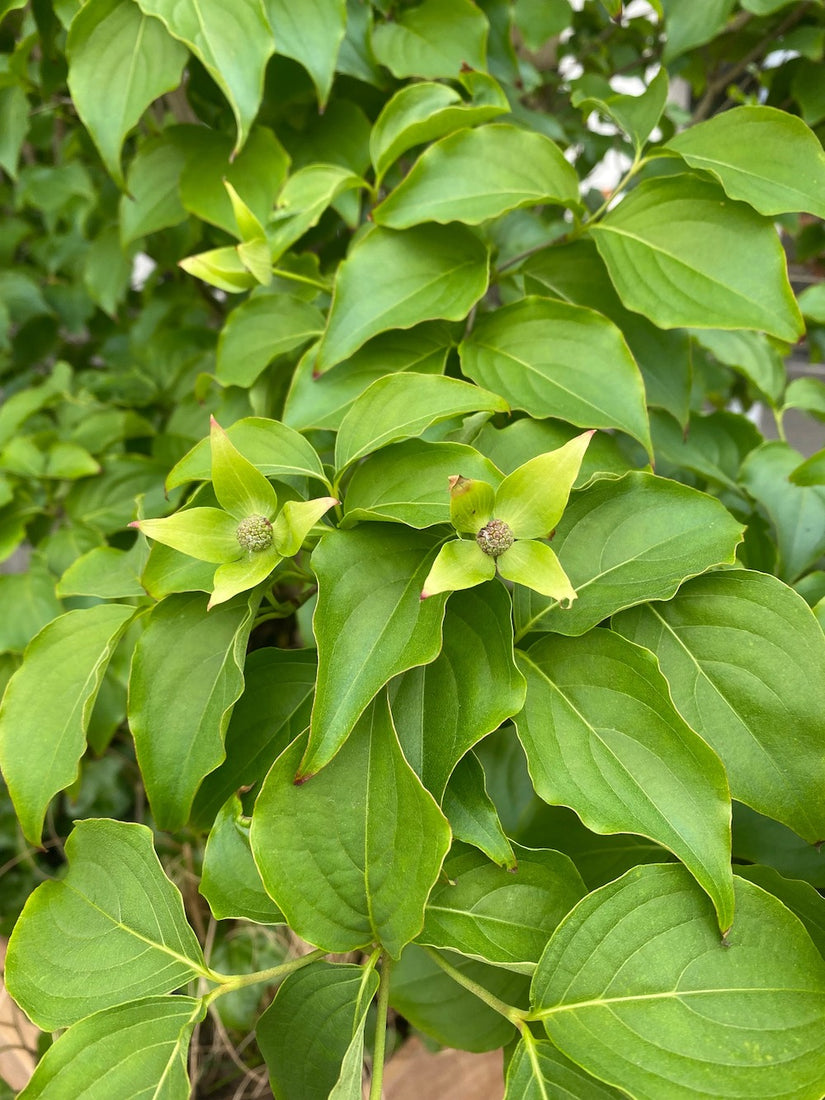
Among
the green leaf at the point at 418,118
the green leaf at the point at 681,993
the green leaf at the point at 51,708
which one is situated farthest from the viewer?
the green leaf at the point at 418,118

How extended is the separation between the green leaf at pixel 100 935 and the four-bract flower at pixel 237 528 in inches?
5.3

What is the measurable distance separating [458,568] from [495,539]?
→ 0.07 ft

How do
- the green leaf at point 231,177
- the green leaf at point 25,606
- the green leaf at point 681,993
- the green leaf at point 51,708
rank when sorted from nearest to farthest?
the green leaf at point 681,993 → the green leaf at point 51,708 → the green leaf at point 231,177 → the green leaf at point 25,606

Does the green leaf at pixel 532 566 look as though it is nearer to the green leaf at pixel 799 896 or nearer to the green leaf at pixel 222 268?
the green leaf at pixel 799 896

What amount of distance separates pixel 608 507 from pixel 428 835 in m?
0.20

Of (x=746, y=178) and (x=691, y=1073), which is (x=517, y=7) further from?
(x=691, y=1073)

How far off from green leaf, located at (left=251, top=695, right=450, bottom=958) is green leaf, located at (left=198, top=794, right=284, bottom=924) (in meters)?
0.04

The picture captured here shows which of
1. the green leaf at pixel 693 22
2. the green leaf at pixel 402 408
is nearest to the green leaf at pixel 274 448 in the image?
the green leaf at pixel 402 408

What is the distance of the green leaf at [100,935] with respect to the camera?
0.38m

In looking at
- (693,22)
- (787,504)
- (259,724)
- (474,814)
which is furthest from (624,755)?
(693,22)

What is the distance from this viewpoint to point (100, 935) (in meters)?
0.40

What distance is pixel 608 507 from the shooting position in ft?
1.41

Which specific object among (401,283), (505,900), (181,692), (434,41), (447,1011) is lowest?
(447,1011)

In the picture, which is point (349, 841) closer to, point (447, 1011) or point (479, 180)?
point (447, 1011)
